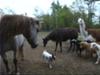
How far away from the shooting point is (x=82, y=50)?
9.90 metres

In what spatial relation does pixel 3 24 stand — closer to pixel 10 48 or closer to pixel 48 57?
pixel 10 48

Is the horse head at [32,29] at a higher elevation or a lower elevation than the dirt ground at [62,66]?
higher

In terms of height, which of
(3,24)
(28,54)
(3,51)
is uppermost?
(3,24)

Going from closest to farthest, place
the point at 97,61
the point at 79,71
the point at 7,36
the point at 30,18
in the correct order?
the point at 30,18, the point at 7,36, the point at 79,71, the point at 97,61

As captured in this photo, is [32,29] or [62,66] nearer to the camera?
[32,29]

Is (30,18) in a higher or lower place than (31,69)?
higher

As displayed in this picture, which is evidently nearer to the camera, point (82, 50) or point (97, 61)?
point (97, 61)

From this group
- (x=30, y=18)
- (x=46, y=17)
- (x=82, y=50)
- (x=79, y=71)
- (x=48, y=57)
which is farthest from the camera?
(x=46, y=17)

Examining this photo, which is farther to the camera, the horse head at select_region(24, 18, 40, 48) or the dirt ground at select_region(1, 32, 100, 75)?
the dirt ground at select_region(1, 32, 100, 75)

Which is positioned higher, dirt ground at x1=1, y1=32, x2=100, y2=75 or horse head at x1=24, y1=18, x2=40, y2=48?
horse head at x1=24, y1=18, x2=40, y2=48

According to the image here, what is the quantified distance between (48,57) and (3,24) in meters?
2.41

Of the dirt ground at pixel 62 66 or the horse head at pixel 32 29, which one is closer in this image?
the horse head at pixel 32 29

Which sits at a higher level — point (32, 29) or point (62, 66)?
point (32, 29)

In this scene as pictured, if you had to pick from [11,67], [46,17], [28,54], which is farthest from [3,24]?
[46,17]
